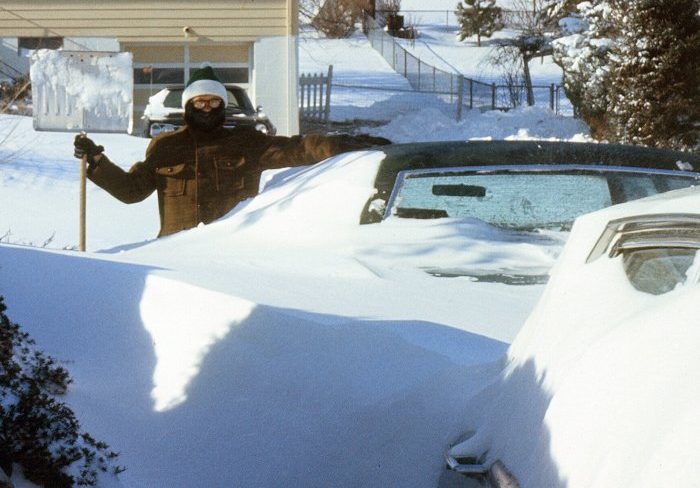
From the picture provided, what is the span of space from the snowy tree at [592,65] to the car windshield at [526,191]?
53.7 ft

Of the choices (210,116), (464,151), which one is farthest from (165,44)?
(464,151)

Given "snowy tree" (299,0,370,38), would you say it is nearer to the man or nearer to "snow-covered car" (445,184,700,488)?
the man

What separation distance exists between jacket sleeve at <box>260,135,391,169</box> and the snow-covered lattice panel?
10.3 meters

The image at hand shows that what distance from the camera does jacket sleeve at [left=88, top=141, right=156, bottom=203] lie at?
34.0ft

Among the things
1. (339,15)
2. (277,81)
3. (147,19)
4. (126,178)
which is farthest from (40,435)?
(339,15)

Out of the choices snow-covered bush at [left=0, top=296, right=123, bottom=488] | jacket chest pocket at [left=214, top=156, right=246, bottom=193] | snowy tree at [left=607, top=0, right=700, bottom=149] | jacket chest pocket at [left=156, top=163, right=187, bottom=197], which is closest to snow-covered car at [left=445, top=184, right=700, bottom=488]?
snow-covered bush at [left=0, top=296, right=123, bottom=488]

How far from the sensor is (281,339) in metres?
4.74

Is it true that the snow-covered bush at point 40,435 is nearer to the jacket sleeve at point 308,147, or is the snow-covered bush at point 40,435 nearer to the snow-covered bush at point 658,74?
the jacket sleeve at point 308,147

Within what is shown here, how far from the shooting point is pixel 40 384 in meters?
4.42

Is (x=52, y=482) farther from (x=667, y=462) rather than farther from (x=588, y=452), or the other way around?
(x=667, y=462)

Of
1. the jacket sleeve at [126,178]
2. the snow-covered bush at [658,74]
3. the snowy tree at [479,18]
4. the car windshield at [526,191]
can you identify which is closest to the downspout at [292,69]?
the snow-covered bush at [658,74]

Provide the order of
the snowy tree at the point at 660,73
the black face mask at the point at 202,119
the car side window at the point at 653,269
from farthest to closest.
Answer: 1. the snowy tree at the point at 660,73
2. the black face mask at the point at 202,119
3. the car side window at the point at 653,269

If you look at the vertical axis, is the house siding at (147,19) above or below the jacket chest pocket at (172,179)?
above

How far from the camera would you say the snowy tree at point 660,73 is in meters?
20.3
